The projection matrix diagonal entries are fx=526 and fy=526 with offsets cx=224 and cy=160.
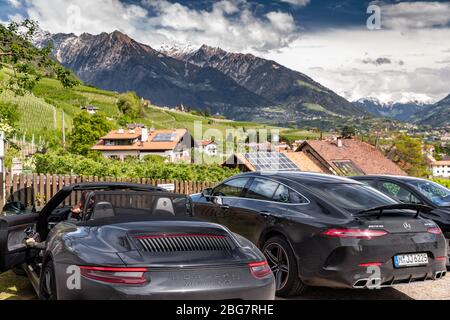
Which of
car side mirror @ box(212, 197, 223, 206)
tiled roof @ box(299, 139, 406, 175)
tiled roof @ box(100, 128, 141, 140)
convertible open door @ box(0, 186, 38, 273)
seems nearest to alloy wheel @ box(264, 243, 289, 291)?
car side mirror @ box(212, 197, 223, 206)

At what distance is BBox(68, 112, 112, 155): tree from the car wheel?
311 ft

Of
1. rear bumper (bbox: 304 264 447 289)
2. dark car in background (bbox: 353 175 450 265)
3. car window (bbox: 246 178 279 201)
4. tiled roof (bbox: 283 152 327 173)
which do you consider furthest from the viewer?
tiled roof (bbox: 283 152 327 173)

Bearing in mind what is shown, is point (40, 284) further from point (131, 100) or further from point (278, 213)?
point (131, 100)

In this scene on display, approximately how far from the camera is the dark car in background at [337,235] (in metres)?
5.79

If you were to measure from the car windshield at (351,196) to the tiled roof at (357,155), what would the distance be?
70.8 metres

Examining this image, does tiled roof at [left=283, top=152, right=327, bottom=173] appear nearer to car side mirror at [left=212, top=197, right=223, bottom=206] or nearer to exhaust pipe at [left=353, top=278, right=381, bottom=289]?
car side mirror at [left=212, top=197, right=223, bottom=206]

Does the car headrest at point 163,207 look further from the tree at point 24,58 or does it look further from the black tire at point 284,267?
the tree at point 24,58

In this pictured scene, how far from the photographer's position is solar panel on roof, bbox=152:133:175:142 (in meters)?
107

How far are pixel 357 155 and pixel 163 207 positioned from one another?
79.0 m

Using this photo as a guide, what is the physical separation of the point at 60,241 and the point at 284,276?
2.91 meters

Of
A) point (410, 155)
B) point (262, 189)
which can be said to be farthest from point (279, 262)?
point (410, 155)

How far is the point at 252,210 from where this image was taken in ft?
24.0

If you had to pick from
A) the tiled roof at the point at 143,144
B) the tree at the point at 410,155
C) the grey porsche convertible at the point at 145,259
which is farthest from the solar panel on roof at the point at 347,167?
the grey porsche convertible at the point at 145,259
